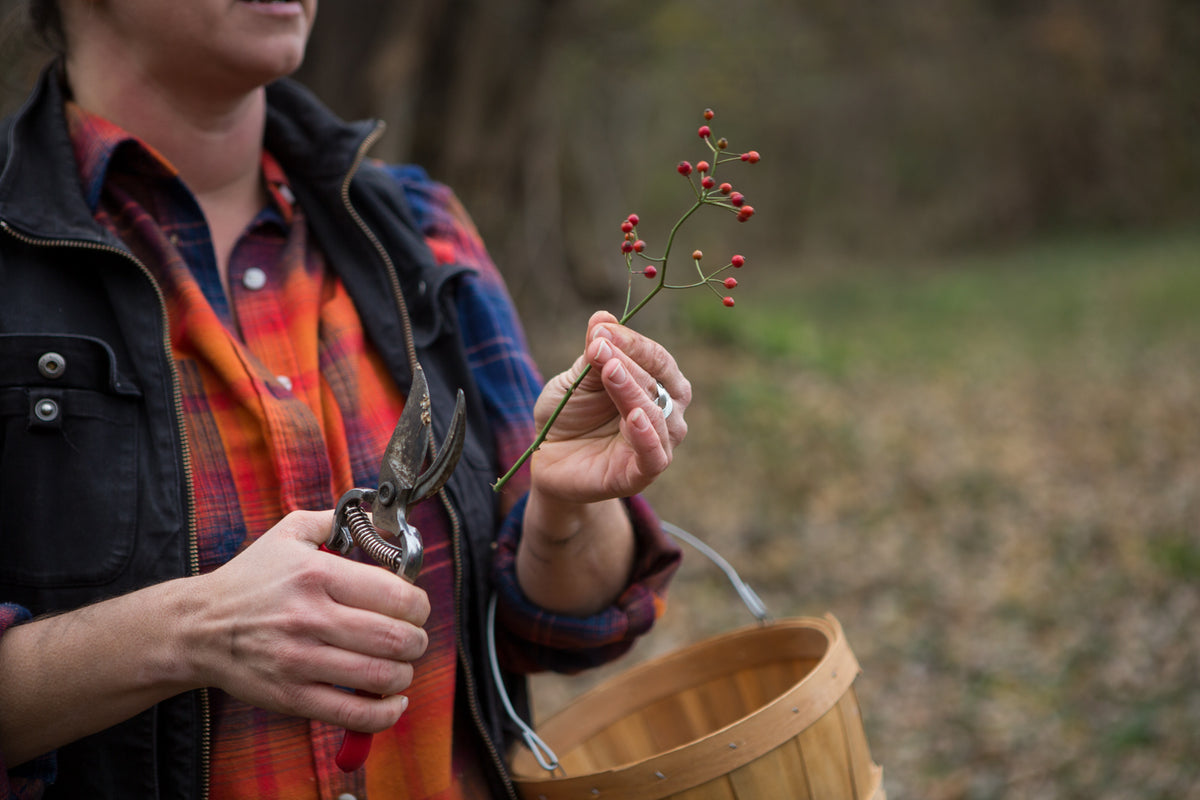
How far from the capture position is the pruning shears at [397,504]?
45.5 inches

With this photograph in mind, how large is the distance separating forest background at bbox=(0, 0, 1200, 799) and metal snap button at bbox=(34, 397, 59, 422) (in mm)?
815

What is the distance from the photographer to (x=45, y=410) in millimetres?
1342

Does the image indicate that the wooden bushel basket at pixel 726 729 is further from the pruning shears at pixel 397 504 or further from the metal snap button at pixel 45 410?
the metal snap button at pixel 45 410

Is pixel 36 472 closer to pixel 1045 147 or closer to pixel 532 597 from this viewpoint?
pixel 532 597

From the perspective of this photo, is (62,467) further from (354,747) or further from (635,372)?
(635,372)

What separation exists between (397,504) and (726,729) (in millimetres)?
568

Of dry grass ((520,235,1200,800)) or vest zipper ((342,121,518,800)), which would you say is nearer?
vest zipper ((342,121,518,800))

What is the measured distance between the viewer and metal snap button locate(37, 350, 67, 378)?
135cm

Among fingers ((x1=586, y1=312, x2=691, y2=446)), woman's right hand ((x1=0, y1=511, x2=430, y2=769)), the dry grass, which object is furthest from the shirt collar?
the dry grass

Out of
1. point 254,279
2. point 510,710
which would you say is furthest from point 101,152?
point 510,710

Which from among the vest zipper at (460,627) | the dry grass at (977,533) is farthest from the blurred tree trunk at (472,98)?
the vest zipper at (460,627)

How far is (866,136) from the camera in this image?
21094 mm

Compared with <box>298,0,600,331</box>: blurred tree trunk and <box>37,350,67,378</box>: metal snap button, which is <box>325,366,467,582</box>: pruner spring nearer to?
<box>37,350,67,378</box>: metal snap button

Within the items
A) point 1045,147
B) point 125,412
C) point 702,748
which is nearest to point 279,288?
point 125,412
